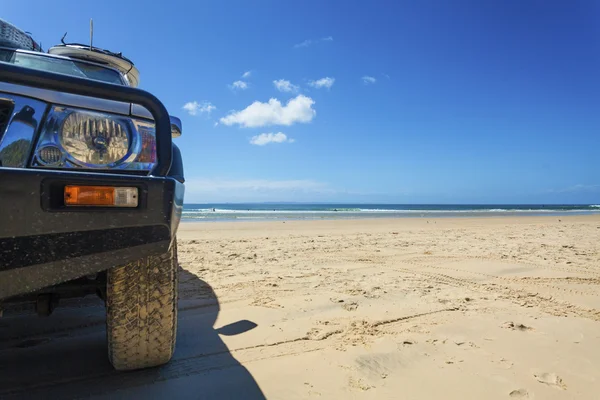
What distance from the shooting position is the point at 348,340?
2.25 metres

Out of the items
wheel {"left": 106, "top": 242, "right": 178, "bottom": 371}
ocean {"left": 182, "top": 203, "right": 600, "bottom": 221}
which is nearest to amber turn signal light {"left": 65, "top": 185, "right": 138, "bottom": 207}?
wheel {"left": 106, "top": 242, "right": 178, "bottom": 371}

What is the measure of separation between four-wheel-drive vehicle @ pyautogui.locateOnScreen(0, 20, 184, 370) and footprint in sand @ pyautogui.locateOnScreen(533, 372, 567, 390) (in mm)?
1858

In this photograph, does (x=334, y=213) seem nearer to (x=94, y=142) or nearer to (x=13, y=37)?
(x=13, y=37)

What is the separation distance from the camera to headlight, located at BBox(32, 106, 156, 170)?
125 centimetres

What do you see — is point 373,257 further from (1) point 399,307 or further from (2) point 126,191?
(2) point 126,191

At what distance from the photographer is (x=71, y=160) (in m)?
1.28

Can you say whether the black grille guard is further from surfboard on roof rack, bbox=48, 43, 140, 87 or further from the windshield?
surfboard on roof rack, bbox=48, 43, 140, 87

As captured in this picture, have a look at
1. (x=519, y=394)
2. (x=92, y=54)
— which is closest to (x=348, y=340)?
(x=519, y=394)

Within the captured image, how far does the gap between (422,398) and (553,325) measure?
4.82ft

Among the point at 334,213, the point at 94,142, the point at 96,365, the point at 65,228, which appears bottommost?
the point at 96,365

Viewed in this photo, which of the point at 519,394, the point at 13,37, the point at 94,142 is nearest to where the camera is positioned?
the point at 94,142

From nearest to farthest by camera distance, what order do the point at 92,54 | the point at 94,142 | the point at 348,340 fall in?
the point at 94,142 → the point at 348,340 → the point at 92,54

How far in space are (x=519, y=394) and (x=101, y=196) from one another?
193 cm

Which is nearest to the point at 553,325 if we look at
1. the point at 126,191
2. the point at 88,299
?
the point at 126,191
